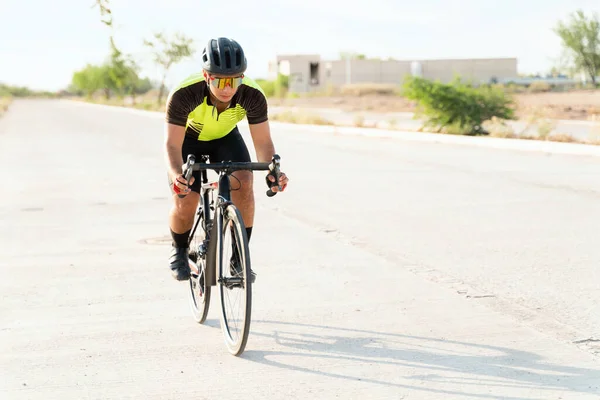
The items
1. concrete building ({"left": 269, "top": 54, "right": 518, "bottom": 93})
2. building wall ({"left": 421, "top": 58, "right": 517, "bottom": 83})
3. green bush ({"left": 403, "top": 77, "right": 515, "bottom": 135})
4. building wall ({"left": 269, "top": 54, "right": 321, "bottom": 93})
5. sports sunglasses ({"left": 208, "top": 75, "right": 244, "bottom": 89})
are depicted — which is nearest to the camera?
sports sunglasses ({"left": 208, "top": 75, "right": 244, "bottom": 89})

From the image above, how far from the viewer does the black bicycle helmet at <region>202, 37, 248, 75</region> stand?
515 cm

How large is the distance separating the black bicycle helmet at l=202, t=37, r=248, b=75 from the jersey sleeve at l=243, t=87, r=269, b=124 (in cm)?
40

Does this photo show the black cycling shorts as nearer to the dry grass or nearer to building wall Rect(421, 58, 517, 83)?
the dry grass

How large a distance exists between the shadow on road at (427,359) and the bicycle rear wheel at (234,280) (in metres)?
0.17

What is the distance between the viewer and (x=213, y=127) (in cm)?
584

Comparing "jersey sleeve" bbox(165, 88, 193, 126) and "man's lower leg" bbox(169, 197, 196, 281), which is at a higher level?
"jersey sleeve" bbox(165, 88, 193, 126)

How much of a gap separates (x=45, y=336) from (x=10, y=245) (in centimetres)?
386

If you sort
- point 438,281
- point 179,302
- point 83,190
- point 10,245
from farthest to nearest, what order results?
point 83,190, point 10,245, point 438,281, point 179,302

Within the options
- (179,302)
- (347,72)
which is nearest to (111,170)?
(179,302)

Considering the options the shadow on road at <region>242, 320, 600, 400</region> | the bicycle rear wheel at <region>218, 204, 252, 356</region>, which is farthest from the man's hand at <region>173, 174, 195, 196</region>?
the shadow on road at <region>242, 320, 600, 400</region>

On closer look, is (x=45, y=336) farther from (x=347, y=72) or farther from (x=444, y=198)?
(x=347, y=72)

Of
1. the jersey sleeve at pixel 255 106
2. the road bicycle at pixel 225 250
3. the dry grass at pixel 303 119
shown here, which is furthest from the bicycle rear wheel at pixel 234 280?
the dry grass at pixel 303 119

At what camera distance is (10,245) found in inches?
367

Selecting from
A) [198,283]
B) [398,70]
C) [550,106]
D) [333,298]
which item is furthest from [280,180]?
[398,70]
